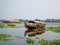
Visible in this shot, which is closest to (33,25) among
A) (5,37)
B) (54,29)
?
(54,29)

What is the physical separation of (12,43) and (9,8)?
0.66m

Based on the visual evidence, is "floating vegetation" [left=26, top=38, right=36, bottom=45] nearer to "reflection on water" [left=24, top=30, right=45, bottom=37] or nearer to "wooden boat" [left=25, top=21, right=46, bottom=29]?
"reflection on water" [left=24, top=30, right=45, bottom=37]

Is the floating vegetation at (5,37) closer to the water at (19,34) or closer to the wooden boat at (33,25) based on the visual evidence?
the water at (19,34)

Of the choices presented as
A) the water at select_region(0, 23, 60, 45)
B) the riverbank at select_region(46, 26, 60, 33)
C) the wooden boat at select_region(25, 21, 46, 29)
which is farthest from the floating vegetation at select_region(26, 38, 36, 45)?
the riverbank at select_region(46, 26, 60, 33)

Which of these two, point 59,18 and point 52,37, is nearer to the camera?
point 52,37

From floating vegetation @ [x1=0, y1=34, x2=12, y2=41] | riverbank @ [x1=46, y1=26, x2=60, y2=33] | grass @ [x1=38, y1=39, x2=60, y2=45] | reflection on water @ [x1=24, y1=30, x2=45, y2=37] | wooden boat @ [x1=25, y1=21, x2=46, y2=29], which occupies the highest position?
wooden boat @ [x1=25, y1=21, x2=46, y2=29]

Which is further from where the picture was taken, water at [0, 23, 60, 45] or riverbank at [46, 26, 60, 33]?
riverbank at [46, 26, 60, 33]

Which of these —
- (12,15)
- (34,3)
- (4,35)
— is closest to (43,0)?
(34,3)

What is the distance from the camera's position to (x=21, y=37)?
251 centimetres

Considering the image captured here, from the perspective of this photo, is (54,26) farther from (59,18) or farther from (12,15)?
(12,15)

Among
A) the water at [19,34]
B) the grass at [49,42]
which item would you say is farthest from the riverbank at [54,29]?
the grass at [49,42]

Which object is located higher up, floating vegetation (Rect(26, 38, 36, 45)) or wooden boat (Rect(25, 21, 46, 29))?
wooden boat (Rect(25, 21, 46, 29))

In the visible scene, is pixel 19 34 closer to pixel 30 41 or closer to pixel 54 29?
pixel 30 41

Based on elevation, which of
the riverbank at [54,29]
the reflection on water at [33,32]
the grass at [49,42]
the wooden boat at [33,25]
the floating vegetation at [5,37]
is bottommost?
the grass at [49,42]
